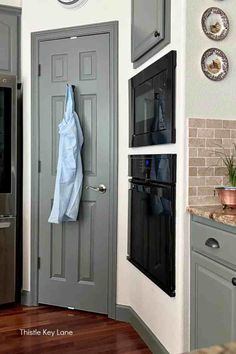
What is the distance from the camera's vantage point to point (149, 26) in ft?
6.91

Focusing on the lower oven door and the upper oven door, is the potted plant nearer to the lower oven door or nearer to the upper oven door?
the lower oven door

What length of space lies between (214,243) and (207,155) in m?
0.48

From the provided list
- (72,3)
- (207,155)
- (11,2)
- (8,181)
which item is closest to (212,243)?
(207,155)

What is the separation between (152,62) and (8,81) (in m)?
1.22

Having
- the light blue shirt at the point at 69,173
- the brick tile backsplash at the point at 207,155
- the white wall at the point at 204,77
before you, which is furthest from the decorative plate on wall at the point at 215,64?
the light blue shirt at the point at 69,173

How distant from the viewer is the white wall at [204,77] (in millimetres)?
1772

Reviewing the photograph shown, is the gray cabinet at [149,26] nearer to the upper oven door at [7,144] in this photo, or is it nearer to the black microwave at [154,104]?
the black microwave at [154,104]

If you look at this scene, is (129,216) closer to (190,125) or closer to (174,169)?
(174,169)

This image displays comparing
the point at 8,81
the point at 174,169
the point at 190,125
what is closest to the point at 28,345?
the point at 174,169

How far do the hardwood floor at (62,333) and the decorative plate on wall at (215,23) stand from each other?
1842mm

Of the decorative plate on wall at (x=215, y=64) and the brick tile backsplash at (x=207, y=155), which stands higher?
the decorative plate on wall at (x=215, y=64)

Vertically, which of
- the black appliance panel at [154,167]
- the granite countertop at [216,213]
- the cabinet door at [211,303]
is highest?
the black appliance panel at [154,167]

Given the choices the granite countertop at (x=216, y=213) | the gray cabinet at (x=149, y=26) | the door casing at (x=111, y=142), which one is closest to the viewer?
the granite countertop at (x=216, y=213)

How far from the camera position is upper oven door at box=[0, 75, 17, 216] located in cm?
275
